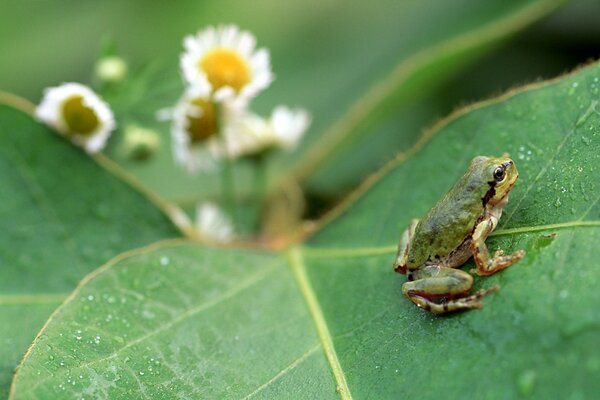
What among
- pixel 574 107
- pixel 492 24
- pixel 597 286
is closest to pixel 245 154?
pixel 492 24

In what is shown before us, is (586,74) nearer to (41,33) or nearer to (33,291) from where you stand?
(33,291)

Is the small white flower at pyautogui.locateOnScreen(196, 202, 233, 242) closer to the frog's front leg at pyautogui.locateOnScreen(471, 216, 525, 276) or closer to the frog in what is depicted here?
the frog

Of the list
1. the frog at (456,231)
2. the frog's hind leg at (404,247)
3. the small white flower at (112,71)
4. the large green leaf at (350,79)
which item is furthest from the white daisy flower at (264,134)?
the frog at (456,231)

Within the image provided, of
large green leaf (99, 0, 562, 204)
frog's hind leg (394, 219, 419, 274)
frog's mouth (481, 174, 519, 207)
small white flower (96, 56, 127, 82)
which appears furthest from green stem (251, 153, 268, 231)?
frog's mouth (481, 174, 519, 207)

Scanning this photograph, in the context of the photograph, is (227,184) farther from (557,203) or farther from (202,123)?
(557,203)

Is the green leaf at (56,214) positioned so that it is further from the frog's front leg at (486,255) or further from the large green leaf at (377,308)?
the frog's front leg at (486,255)

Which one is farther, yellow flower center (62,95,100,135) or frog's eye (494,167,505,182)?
yellow flower center (62,95,100,135)

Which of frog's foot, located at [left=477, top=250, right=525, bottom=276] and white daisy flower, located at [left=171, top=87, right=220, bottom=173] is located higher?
white daisy flower, located at [left=171, top=87, right=220, bottom=173]

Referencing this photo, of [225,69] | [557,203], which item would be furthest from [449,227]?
[225,69]
